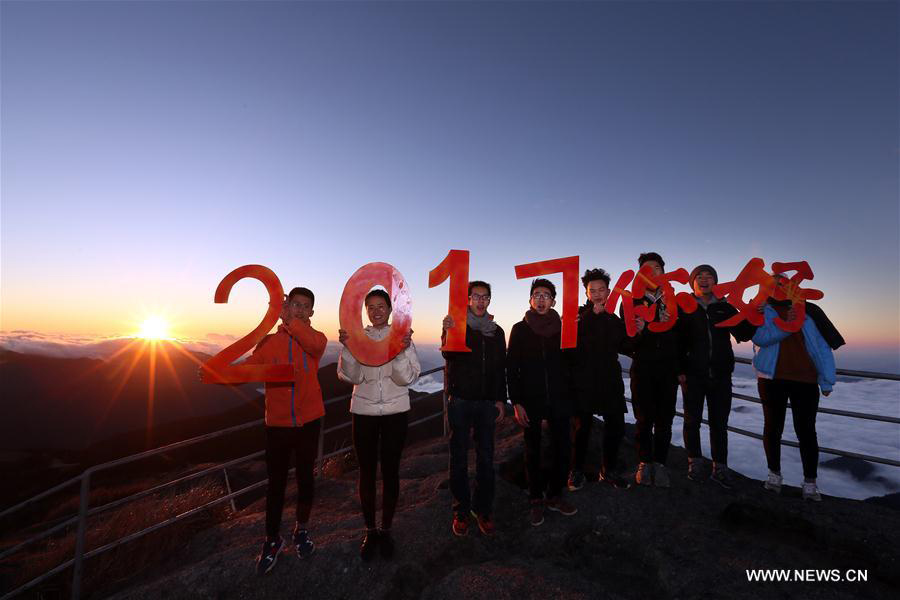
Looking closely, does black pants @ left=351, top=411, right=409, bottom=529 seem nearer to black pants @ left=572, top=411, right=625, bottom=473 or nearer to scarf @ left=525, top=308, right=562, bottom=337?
scarf @ left=525, top=308, right=562, bottom=337

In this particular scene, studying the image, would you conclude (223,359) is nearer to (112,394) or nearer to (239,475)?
(239,475)

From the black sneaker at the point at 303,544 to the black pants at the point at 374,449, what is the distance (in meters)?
0.55

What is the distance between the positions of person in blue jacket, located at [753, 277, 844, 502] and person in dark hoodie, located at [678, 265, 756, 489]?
0.29m

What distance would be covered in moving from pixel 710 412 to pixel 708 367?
61 cm

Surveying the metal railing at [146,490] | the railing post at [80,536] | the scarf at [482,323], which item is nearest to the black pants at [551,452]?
the scarf at [482,323]

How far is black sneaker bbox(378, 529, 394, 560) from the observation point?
130 inches

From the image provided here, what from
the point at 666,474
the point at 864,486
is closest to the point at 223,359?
the point at 666,474

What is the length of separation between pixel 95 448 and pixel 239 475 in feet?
128

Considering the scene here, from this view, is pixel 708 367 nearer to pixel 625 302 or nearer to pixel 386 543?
pixel 625 302

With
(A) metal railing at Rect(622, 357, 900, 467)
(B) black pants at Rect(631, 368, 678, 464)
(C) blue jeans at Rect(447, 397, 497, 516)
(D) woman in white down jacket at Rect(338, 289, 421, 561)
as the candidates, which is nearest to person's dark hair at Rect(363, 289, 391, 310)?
(D) woman in white down jacket at Rect(338, 289, 421, 561)

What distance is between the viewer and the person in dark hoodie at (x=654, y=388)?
13.5 feet

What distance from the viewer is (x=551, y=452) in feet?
12.7

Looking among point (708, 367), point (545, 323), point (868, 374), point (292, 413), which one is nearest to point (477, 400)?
point (545, 323)

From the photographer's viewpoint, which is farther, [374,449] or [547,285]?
[547,285]
